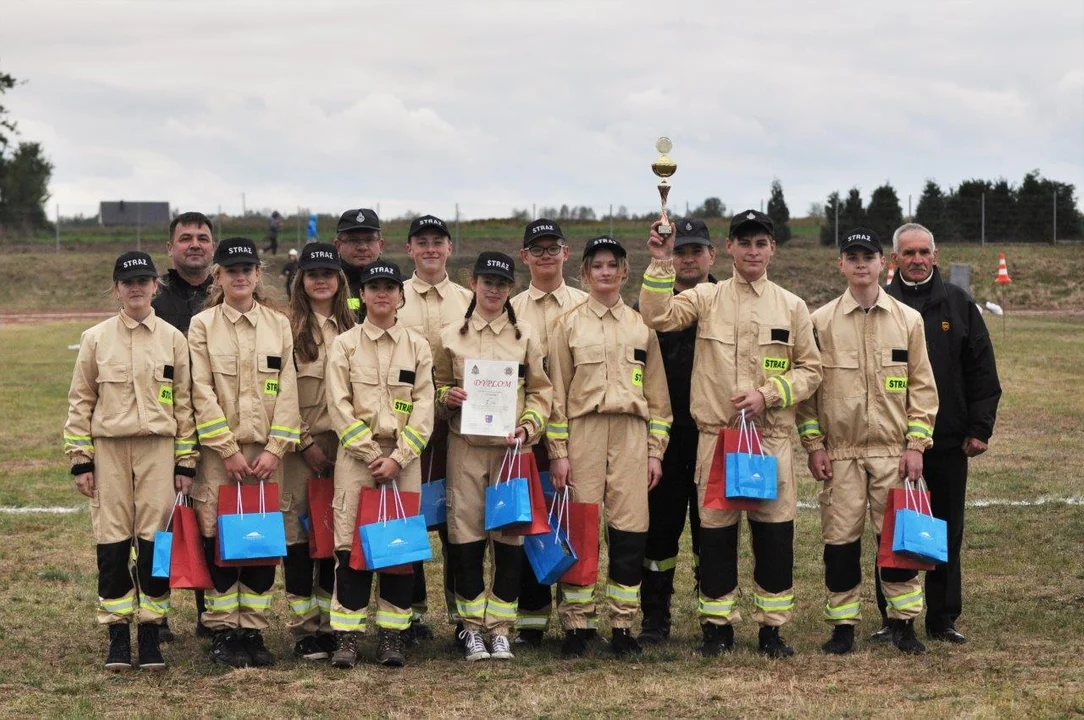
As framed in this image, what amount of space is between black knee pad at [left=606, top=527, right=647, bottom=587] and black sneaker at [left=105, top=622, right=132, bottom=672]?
2431 mm

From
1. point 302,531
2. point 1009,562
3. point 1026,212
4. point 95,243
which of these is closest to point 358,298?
point 302,531

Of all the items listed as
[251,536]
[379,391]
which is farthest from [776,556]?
[251,536]

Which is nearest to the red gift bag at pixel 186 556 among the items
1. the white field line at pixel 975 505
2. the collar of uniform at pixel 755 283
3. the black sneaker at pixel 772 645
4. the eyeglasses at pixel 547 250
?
the eyeglasses at pixel 547 250

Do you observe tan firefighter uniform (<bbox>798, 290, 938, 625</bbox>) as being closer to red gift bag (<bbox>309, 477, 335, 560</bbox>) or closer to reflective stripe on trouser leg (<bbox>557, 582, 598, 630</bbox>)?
reflective stripe on trouser leg (<bbox>557, 582, 598, 630</bbox>)

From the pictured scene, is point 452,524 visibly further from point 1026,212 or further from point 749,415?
point 1026,212

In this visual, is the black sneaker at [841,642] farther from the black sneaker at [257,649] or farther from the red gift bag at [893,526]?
the black sneaker at [257,649]

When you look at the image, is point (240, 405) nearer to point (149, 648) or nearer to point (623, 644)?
point (149, 648)

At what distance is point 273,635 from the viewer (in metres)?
7.42

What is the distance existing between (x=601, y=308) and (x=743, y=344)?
0.75 metres

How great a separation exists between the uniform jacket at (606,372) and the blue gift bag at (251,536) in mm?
1437

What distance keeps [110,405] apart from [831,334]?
3.65 meters

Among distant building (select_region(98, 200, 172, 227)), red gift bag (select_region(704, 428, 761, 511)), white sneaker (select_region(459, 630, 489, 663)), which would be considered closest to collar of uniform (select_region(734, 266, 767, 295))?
red gift bag (select_region(704, 428, 761, 511))

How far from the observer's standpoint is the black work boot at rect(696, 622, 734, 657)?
6.77 meters

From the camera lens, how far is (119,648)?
257 inches
